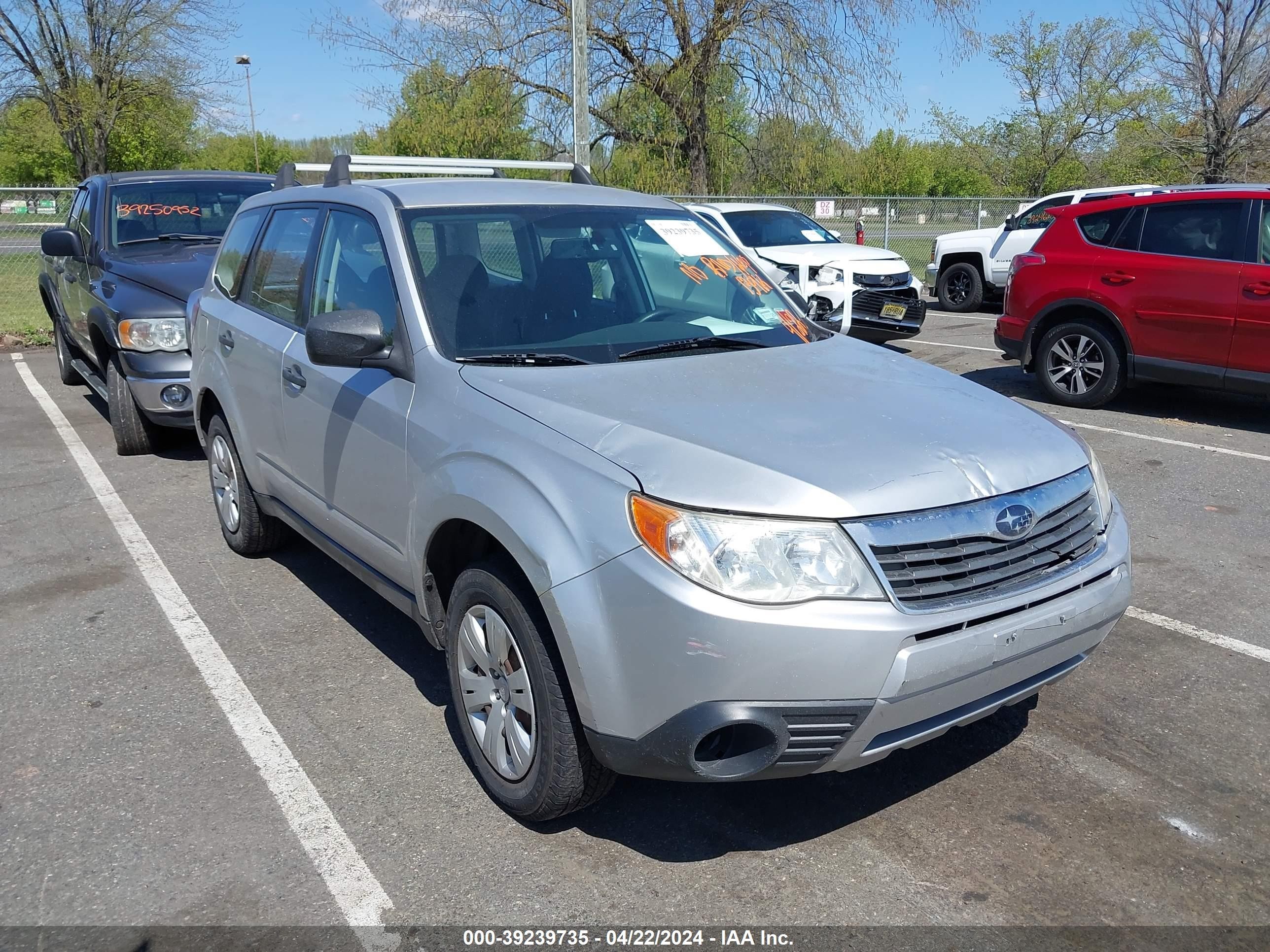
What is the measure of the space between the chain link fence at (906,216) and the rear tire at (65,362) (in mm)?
11633

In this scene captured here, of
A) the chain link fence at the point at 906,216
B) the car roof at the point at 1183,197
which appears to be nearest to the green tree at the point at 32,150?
the chain link fence at the point at 906,216

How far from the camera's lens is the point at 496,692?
3105 millimetres

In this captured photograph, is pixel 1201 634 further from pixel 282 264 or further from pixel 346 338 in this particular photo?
pixel 282 264

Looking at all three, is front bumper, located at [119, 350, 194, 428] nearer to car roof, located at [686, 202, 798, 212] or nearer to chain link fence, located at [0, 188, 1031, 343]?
car roof, located at [686, 202, 798, 212]

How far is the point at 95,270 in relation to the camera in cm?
790

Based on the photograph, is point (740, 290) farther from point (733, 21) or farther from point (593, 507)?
point (733, 21)

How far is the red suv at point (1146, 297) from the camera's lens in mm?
7707

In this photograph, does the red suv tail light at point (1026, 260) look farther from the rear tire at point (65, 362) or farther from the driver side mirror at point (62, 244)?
the rear tire at point (65, 362)

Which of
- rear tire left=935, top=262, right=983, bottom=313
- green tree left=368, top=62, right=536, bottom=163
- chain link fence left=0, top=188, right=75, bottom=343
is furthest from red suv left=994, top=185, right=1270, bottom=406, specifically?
green tree left=368, top=62, right=536, bottom=163

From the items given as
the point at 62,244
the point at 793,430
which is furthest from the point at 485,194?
the point at 62,244

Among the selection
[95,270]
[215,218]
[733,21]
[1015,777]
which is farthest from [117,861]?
[733,21]

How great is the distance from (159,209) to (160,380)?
7.27ft

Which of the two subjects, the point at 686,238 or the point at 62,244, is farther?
the point at 62,244

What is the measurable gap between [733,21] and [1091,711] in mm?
17334
